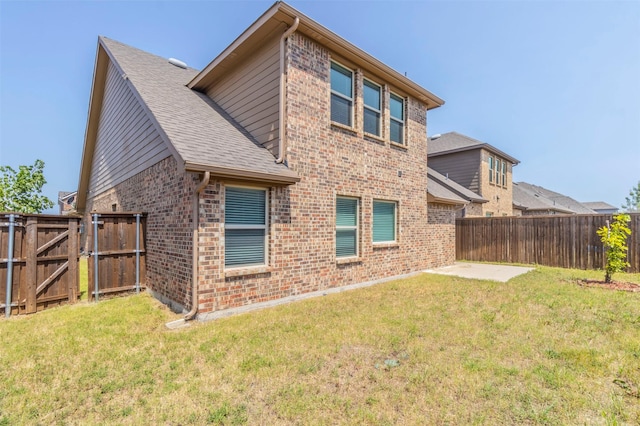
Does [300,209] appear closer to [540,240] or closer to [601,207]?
[540,240]

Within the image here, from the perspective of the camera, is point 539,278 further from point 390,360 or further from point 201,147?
point 201,147

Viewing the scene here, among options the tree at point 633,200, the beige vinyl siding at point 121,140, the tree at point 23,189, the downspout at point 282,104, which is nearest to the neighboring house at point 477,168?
the downspout at point 282,104

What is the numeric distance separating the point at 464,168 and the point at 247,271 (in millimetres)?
17135

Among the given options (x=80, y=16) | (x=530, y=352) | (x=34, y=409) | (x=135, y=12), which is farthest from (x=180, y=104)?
(x=530, y=352)

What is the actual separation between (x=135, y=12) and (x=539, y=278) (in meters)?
15.5

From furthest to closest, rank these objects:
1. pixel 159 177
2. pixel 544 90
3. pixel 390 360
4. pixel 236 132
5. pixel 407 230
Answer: pixel 544 90 → pixel 407 230 → pixel 236 132 → pixel 159 177 → pixel 390 360

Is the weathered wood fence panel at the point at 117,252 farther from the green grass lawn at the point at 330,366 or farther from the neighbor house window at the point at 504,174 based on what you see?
the neighbor house window at the point at 504,174

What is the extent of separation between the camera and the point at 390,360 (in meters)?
3.80

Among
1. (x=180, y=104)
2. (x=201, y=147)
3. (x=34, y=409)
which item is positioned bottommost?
(x=34, y=409)

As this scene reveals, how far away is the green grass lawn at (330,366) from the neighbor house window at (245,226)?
1153 millimetres

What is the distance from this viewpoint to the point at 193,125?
6.68 meters

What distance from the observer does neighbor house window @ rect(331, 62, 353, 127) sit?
25.3ft

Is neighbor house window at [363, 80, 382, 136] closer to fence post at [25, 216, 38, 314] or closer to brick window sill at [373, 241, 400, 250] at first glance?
brick window sill at [373, 241, 400, 250]

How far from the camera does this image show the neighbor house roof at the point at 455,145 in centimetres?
1819
